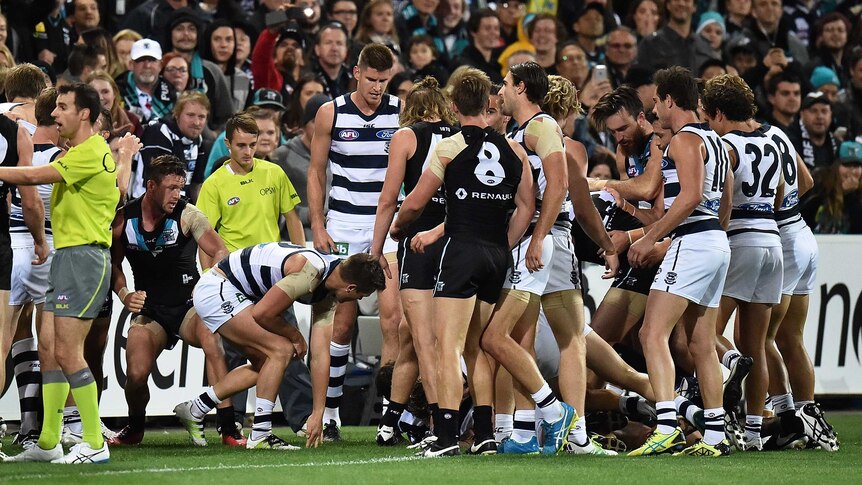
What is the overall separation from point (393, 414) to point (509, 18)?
9.15 m

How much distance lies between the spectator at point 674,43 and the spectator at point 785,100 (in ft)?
4.02

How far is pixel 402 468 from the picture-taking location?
26.4ft

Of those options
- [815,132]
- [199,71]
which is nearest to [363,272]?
[199,71]

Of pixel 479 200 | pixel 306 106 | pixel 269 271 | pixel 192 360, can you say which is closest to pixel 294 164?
pixel 306 106

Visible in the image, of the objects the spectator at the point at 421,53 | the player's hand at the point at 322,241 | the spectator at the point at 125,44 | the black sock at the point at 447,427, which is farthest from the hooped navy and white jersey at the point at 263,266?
the spectator at the point at 421,53

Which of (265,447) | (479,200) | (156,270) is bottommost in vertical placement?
(265,447)

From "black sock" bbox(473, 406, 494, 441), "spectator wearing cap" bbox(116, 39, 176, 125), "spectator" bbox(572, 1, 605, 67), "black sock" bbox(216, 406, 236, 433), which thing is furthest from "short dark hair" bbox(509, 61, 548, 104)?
"spectator" bbox(572, 1, 605, 67)

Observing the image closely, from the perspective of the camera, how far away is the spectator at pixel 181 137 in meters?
12.2

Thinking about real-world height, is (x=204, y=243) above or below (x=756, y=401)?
above

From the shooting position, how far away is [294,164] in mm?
12766

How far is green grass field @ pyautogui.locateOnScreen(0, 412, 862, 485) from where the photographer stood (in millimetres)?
7539

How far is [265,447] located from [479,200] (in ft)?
7.84

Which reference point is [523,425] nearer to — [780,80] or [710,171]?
[710,171]

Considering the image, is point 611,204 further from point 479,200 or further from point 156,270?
point 156,270
